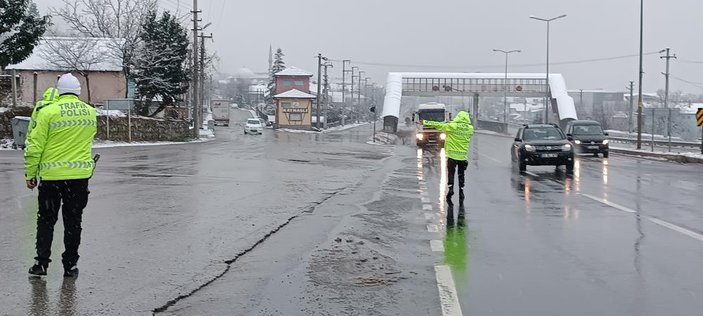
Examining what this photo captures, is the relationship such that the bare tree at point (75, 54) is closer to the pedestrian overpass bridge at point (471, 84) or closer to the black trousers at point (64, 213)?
the pedestrian overpass bridge at point (471, 84)

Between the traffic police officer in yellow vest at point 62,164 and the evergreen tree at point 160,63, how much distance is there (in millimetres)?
41390

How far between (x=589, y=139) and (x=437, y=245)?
2669cm

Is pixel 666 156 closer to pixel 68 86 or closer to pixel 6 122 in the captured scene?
pixel 6 122

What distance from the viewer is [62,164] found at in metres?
6.27

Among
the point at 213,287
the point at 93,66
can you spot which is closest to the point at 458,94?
the point at 93,66

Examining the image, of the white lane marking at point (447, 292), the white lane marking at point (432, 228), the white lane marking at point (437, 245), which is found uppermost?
the white lane marking at point (447, 292)

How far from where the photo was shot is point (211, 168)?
20828 millimetres

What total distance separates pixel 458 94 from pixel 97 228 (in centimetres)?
7698

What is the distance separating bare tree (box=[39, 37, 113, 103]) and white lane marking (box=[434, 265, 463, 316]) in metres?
44.5

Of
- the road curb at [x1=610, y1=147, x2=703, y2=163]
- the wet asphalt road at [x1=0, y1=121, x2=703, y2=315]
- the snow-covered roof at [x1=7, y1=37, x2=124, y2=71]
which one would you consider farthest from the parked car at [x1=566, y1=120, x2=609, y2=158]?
the snow-covered roof at [x1=7, y1=37, x2=124, y2=71]

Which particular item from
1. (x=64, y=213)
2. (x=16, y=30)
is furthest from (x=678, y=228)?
(x=16, y=30)

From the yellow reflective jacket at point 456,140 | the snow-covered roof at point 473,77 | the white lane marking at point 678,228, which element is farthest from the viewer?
the snow-covered roof at point 473,77

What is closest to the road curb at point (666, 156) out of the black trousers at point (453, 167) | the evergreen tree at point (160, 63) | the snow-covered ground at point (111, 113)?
the black trousers at point (453, 167)

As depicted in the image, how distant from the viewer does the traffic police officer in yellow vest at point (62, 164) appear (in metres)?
6.21
